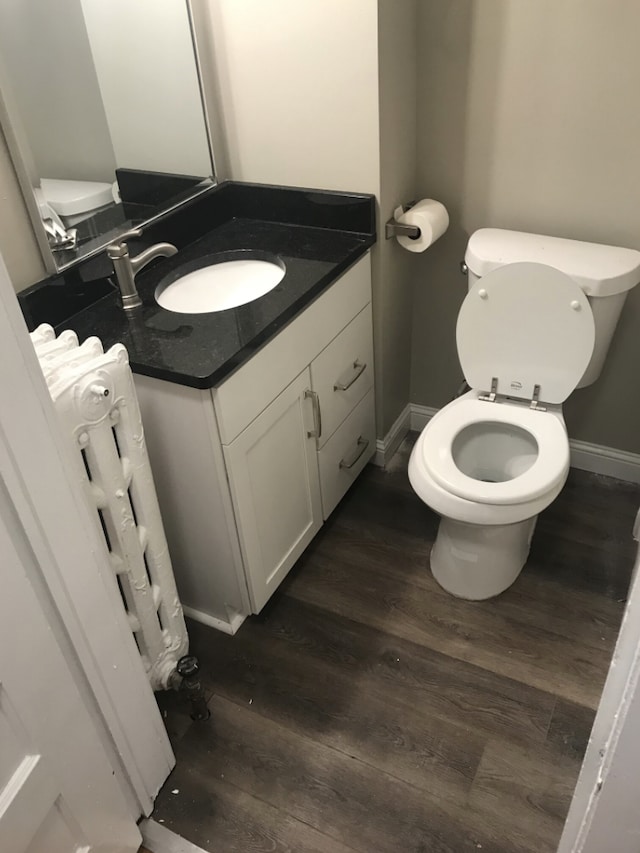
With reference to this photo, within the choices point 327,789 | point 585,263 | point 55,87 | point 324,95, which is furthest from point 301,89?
point 327,789

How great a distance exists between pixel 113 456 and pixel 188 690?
0.59m

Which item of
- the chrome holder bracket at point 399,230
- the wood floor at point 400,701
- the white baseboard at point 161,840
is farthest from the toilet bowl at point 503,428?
the white baseboard at point 161,840

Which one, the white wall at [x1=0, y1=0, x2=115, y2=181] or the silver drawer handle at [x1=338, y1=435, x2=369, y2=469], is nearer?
the white wall at [x1=0, y1=0, x2=115, y2=181]

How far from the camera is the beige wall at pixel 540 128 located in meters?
1.61

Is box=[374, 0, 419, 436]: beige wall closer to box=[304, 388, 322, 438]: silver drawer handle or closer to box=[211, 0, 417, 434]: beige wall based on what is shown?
box=[211, 0, 417, 434]: beige wall

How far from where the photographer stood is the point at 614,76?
63.5 inches

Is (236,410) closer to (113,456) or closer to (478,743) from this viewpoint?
(113,456)

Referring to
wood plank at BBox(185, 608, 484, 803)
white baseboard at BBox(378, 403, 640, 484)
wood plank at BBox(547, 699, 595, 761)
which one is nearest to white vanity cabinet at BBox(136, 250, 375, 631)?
wood plank at BBox(185, 608, 484, 803)

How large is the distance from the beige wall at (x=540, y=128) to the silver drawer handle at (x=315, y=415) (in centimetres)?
67

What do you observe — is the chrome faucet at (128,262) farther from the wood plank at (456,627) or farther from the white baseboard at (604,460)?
the white baseboard at (604,460)

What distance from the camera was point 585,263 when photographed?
1700 mm

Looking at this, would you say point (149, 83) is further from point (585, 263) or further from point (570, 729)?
point (570, 729)

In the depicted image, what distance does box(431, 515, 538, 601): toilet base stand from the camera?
174 centimetres

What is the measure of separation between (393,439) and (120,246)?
1.14 meters
